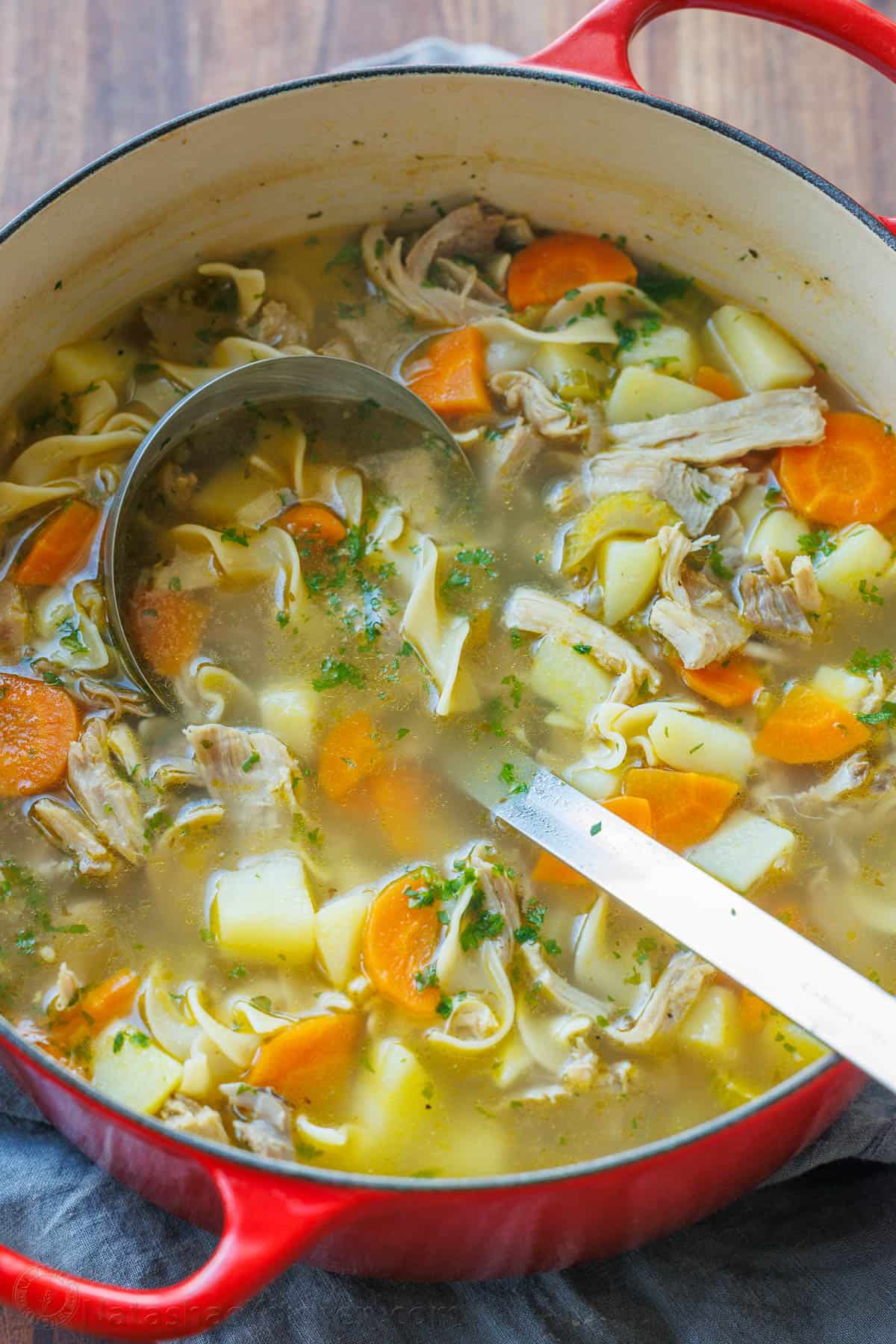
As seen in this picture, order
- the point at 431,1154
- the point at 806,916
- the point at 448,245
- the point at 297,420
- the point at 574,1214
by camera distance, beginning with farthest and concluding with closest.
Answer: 1. the point at 448,245
2. the point at 297,420
3. the point at 806,916
4. the point at 431,1154
5. the point at 574,1214

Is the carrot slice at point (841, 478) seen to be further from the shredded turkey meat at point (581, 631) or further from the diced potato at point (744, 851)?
the diced potato at point (744, 851)

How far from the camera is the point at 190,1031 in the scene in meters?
2.82

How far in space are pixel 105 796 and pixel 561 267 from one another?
1.91 meters

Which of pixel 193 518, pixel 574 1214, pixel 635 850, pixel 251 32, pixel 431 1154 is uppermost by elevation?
pixel 251 32

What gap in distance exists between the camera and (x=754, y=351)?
12.1 feet

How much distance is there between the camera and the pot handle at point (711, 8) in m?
3.07

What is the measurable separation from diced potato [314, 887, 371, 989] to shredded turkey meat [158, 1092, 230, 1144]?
1.24 ft

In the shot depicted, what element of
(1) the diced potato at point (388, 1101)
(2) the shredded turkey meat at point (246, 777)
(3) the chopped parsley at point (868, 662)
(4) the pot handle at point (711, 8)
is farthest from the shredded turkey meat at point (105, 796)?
(4) the pot handle at point (711, 8)

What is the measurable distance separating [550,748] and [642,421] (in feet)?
3.02

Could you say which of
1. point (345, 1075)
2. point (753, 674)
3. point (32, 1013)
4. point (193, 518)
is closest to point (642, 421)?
point (753, 674)

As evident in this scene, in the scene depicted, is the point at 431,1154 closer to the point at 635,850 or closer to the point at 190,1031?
the point at 190,1031

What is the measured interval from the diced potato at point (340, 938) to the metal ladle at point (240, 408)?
2.09ft

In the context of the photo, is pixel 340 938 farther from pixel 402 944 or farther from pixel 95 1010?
pixel 95 1010

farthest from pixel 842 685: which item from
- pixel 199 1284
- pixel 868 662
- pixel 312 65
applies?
pixel 312 65
